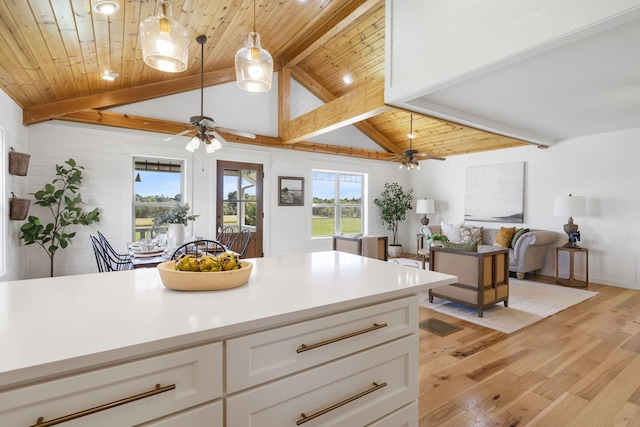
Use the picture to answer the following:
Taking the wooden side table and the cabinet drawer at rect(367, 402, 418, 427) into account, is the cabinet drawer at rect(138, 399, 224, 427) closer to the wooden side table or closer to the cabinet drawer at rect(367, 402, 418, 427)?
the cabinet drawer at rect(367, 402, 418, 427)

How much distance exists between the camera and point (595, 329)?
11.2 ft

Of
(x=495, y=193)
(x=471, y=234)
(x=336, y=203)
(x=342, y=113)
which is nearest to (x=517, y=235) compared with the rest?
(x=471, y=234)

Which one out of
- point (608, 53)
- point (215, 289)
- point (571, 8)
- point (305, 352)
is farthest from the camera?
point (608, 53)

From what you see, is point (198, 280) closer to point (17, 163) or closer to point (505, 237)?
point (17, 163)

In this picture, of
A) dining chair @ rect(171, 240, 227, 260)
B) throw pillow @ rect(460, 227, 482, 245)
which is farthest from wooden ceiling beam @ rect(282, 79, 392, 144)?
throw pillow @ rect(460, 227, 482, 245)

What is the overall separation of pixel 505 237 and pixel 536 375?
13.0 feet

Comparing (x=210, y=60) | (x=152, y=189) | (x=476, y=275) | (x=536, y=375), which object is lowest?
(x=536, y=375)

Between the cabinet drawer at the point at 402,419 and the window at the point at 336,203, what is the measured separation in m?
5.77

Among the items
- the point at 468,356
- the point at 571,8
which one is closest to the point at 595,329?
the point at 468,356

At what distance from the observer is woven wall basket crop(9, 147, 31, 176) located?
3.72m

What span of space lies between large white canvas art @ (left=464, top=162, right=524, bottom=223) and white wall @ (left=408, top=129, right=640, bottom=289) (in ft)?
0.44

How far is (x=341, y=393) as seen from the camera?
4.06 ft

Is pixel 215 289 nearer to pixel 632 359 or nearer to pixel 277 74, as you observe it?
pixel 632 359

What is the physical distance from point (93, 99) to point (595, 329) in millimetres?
6809
